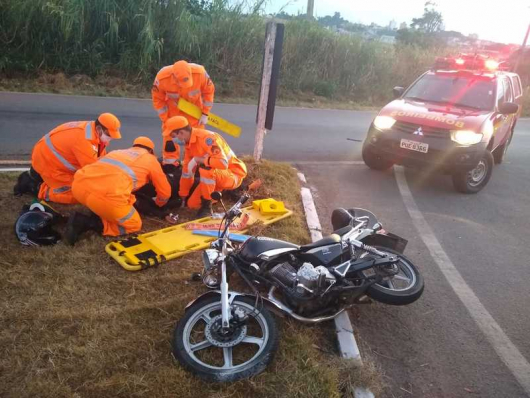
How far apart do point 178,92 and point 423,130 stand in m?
3.88

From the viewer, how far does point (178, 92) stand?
6520mm

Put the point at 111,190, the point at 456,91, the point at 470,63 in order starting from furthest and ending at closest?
the point at 470,63 < the point at 456,91 < the point at 111,190

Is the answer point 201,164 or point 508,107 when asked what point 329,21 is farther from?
point 201,164

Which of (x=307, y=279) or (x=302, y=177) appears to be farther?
(x=302, y=177)

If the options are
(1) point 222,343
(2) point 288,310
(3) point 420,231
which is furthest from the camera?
(3) point 420,231

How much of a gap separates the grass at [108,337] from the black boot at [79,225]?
110 mm

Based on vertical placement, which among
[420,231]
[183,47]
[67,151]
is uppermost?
[183,47]

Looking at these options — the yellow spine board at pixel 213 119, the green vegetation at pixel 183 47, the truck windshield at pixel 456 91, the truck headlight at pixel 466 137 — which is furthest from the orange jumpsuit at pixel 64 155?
the green vegetation at pixel 183 47

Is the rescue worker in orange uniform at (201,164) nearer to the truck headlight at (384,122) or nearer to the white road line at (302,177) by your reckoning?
the white road line at (302,177)

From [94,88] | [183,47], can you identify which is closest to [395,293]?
[94,88]

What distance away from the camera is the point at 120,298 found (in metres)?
3.78

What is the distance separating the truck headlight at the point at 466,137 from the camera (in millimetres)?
6820

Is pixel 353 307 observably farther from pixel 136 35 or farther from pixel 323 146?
pixel 136 35

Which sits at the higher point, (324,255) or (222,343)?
(324,255)
